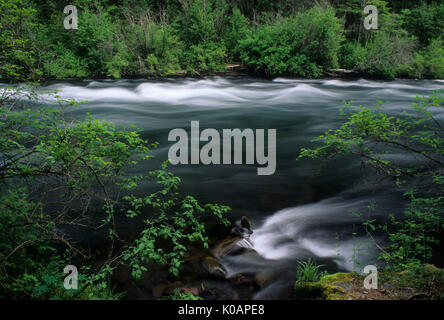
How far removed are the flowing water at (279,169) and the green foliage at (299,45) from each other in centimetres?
134

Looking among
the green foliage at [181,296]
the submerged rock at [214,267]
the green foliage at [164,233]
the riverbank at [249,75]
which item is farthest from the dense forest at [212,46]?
the green foliage at [181,296]

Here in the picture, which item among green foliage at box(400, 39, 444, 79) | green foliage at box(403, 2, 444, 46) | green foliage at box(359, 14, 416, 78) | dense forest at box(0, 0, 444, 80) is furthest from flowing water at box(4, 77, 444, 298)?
green foliage at box(403, 2, 444, 46)

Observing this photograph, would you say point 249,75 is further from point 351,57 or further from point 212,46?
point 351,57

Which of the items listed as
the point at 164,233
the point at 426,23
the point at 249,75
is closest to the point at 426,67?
the point at 426,23

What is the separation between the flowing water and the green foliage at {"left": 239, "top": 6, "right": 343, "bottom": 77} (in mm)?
1342

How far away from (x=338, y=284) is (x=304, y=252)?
46.1 inches

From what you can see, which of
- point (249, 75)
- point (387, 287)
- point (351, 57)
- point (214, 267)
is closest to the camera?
point (387, 287)

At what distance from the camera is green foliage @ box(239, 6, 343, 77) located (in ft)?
49.9

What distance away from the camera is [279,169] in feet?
22.4

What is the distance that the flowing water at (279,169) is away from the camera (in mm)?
4203

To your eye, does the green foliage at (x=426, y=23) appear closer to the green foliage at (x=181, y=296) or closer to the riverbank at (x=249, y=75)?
the riverbank at (x=249, y=75)

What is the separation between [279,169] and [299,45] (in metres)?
11.2

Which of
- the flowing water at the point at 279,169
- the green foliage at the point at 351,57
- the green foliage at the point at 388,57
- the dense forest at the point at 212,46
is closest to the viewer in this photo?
the flowing water at the point at 279,169
